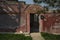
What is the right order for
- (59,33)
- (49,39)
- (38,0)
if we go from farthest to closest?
(59,33), (49,39), (38,0)

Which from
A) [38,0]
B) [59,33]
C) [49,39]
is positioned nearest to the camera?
[38,0]

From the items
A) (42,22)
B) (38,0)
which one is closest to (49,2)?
(38,0)

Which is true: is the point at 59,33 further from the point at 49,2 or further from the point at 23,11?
the point at 49,2

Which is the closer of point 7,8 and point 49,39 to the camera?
point 49,39

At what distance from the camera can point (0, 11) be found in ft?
73.6

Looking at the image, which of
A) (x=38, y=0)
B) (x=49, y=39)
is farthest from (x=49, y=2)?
(x=49, y=39)

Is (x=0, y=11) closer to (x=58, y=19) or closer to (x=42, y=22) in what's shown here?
(x=42, y=22)

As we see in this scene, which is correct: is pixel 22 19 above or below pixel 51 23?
above

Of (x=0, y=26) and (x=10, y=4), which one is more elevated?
(x=10, y=4)

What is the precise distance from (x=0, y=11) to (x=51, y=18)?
509cm

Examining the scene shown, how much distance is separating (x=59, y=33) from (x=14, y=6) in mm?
5168

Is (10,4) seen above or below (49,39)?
above

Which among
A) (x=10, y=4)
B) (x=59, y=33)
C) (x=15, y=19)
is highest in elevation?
(x=10, y=4)

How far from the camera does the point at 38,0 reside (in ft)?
44.5
